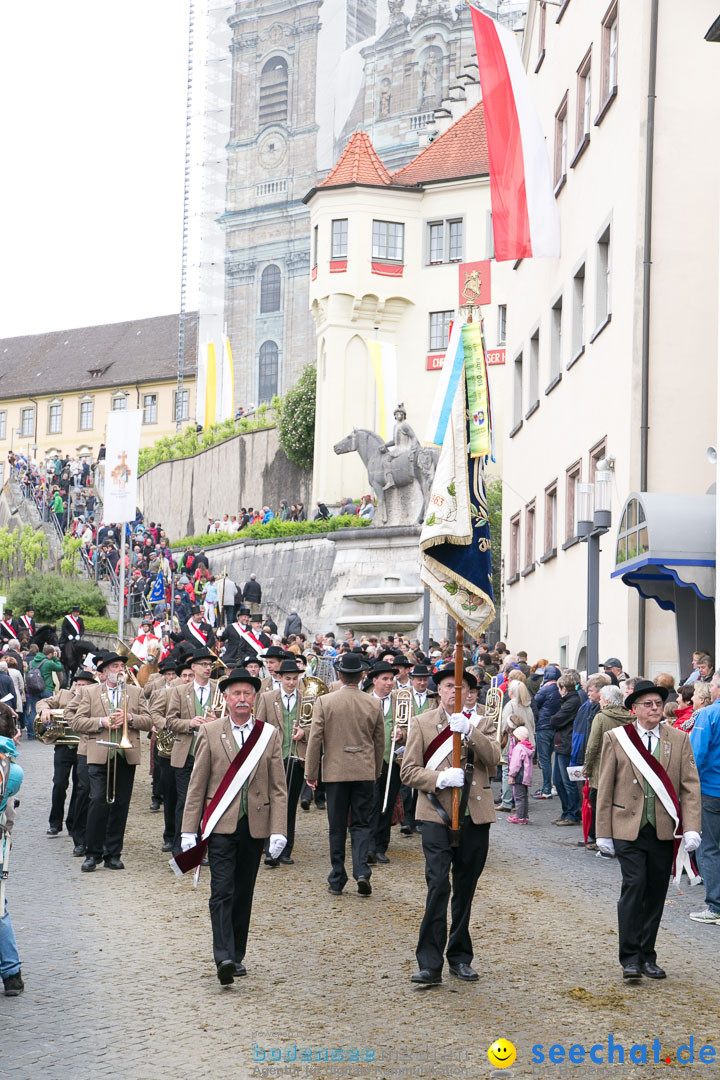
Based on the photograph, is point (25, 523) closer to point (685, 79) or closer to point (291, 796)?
point (685, 79)

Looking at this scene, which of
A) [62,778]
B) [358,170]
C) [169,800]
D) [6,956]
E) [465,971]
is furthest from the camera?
[358,170]

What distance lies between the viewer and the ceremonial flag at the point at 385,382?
47812mm

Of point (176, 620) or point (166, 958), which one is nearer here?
point (166, 958)

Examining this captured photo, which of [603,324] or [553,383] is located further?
[553,383]

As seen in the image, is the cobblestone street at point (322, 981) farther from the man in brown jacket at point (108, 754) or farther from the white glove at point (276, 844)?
the white glove at point (276, 844)

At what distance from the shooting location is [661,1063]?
7379mm

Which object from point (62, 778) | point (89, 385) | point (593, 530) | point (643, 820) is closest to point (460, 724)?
point (643, 820)

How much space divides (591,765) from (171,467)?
164 feet

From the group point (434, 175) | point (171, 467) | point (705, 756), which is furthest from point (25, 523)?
point (705, 756)

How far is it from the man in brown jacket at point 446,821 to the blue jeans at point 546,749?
887 cm

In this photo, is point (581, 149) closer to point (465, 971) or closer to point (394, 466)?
point (394, 466)

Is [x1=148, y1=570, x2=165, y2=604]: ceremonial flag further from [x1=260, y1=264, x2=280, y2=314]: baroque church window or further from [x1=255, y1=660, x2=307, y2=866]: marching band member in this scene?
[x1=260, y1=264, x2=280, y2=314]: baroque church window

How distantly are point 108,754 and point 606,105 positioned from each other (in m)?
14.8

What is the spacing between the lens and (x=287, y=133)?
83.6m
